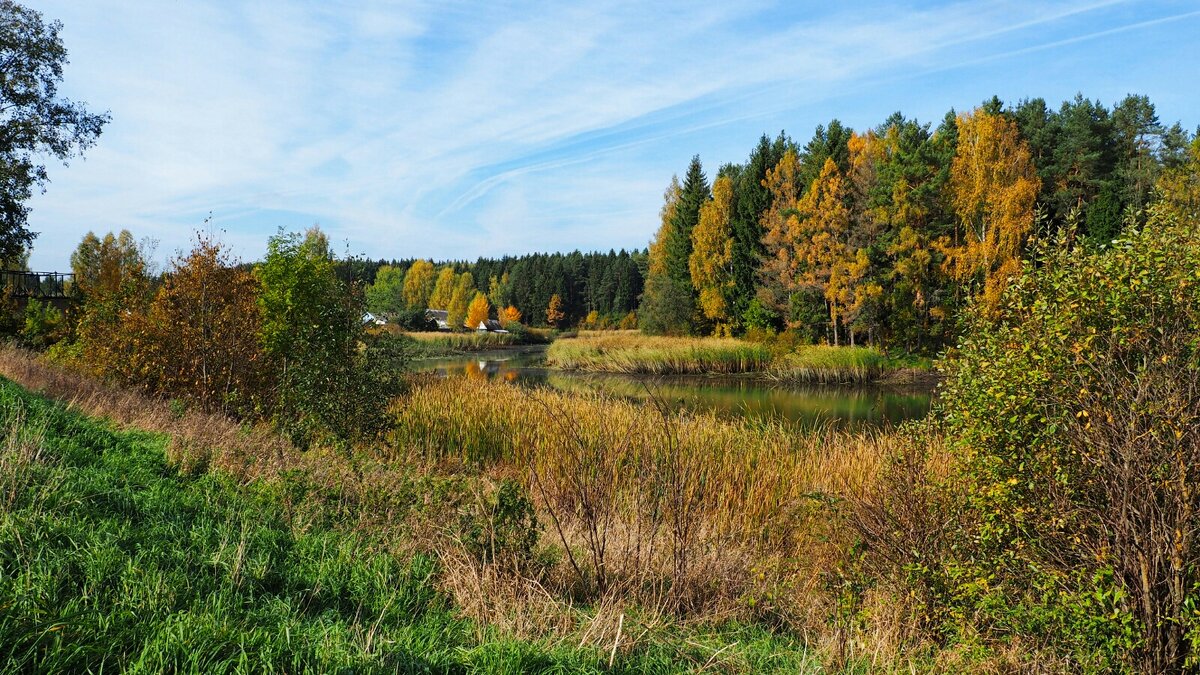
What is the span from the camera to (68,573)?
10.2ft

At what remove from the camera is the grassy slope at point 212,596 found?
2.58 meters

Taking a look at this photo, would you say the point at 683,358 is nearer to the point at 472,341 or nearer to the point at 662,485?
the point at 662,485

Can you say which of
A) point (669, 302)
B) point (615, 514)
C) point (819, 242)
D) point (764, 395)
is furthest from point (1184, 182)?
point (615, 514)

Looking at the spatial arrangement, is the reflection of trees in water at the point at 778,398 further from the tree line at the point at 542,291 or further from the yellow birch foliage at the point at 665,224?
the tree line at the point at 542,291

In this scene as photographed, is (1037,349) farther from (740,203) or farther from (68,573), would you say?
(740,203)

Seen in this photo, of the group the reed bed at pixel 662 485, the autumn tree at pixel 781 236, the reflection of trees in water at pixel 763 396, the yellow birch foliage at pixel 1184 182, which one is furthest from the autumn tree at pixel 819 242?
the reed bed at pixel 662 485

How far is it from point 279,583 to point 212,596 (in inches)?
22.8

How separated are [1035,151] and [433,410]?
3762cm

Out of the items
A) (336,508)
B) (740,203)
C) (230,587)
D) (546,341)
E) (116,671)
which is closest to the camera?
(116,671)

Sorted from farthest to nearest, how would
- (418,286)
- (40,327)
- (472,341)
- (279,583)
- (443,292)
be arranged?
(418,286) < (443,292) < (472,341) < (40,327) < (279,583)

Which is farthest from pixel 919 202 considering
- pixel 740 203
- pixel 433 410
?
pixel 433 410

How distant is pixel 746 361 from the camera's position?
30.0m

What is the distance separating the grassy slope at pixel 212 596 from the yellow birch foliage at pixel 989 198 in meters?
27.9

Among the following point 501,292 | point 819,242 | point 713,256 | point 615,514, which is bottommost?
point 615,514
